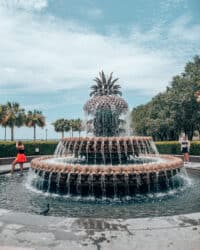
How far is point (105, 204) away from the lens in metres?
8.03

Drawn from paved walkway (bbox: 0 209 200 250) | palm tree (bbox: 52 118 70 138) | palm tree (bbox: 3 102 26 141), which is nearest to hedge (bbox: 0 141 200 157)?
paved walkway (bbox: 0 209 200 250)

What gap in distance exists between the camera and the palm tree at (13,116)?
1919 inches

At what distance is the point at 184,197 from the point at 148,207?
6.50 ft

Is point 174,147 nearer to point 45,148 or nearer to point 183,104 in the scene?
point 45,148

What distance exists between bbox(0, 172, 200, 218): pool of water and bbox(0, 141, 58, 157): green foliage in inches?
444

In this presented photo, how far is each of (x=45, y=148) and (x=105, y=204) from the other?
17.1 metres

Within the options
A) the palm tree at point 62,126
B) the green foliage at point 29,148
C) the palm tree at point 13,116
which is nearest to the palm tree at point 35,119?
the palm tree at point 13,116

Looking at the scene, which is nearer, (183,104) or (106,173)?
(106,173)

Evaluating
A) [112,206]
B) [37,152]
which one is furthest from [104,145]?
[37,152]

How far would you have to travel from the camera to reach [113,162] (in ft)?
37.2

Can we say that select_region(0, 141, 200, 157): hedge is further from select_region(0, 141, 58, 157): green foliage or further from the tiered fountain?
the tiered fountain

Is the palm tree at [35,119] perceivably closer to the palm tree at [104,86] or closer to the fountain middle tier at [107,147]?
the palm tree at [104,86]

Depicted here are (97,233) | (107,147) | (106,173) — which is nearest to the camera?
(97,233)

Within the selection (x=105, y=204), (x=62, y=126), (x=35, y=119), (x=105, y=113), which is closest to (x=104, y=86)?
(x=105, y=113)
